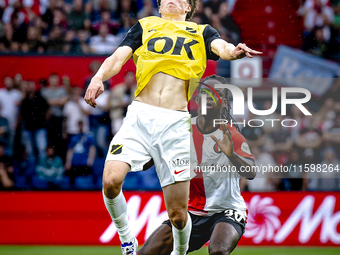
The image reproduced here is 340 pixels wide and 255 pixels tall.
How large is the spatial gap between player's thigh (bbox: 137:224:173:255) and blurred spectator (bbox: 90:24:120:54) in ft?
16.4

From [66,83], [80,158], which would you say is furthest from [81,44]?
[80,158]

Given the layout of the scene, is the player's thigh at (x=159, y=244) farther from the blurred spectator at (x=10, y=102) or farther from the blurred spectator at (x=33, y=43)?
the blurred spectator at (x=33, y=43)

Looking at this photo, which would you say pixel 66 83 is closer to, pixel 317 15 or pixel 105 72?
pixel 105 72

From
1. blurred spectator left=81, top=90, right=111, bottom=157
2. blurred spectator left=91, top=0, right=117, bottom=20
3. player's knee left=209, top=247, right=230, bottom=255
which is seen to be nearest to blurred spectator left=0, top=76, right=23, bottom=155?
blurred spectator left=81, top=90, right=111, bottom=157

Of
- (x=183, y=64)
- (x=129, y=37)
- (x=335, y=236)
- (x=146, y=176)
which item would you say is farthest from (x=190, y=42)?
(x=335, y=236)

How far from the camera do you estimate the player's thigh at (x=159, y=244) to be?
12.3 ft

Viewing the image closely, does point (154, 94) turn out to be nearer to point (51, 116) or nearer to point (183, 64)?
point (183, 64)

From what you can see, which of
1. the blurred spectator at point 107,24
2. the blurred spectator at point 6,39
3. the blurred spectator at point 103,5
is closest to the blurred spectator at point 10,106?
the blurred spectator at point 6,39

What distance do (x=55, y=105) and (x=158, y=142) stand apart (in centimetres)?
455

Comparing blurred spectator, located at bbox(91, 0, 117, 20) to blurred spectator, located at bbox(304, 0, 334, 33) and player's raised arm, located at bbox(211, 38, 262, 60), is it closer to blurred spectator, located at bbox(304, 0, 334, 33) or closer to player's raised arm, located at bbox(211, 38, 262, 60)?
blurred spectator, located at bbox(304, 0, 334, 33)

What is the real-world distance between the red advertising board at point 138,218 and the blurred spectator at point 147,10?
390 cm

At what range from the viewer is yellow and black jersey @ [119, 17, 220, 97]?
341 centimetres

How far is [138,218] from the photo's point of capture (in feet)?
22.4

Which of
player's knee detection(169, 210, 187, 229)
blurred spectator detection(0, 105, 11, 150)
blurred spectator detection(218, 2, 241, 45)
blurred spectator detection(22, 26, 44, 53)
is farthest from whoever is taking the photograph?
blurred spectator detection(218, 2, 241, 45)
